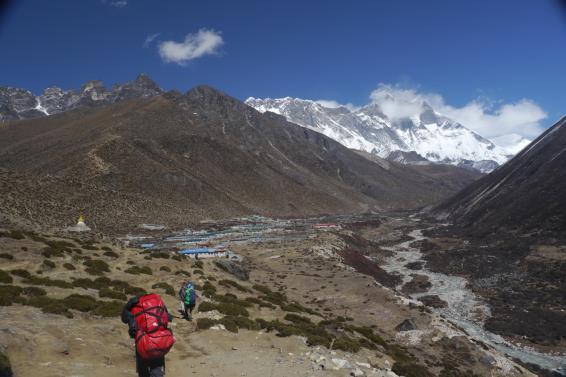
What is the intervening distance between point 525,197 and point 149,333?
111 metres

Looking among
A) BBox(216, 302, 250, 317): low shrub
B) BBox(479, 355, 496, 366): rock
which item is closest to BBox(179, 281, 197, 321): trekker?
BBox(216, 302, 250, 317): low shrub

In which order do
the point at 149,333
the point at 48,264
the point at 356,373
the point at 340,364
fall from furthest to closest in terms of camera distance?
1. the point at 48,264
2. the point at 340,364
3. the point at 356,373
4. the point at 149,333

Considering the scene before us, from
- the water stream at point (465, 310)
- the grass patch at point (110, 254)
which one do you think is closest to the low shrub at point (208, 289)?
the grass patch at point (110, 254)

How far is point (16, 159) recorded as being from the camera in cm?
13925

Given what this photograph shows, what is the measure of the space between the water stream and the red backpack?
107 feet

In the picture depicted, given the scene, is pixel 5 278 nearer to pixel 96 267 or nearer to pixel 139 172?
pixel 96 267

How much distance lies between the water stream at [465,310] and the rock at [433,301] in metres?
0.61

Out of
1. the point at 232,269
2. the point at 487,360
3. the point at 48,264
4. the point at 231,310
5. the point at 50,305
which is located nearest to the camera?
the point at 50,305

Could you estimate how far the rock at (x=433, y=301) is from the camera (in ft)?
156

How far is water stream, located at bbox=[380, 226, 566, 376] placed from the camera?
33.2 metres

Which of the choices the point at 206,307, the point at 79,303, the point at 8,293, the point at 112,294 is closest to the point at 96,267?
the point at 112,294

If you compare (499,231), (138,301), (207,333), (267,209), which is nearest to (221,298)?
(207,333)

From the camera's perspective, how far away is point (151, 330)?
27.0ft

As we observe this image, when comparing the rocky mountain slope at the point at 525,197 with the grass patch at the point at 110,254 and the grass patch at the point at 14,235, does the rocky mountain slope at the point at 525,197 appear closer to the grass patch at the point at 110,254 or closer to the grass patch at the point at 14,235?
the grass patch at the point at 110,254
